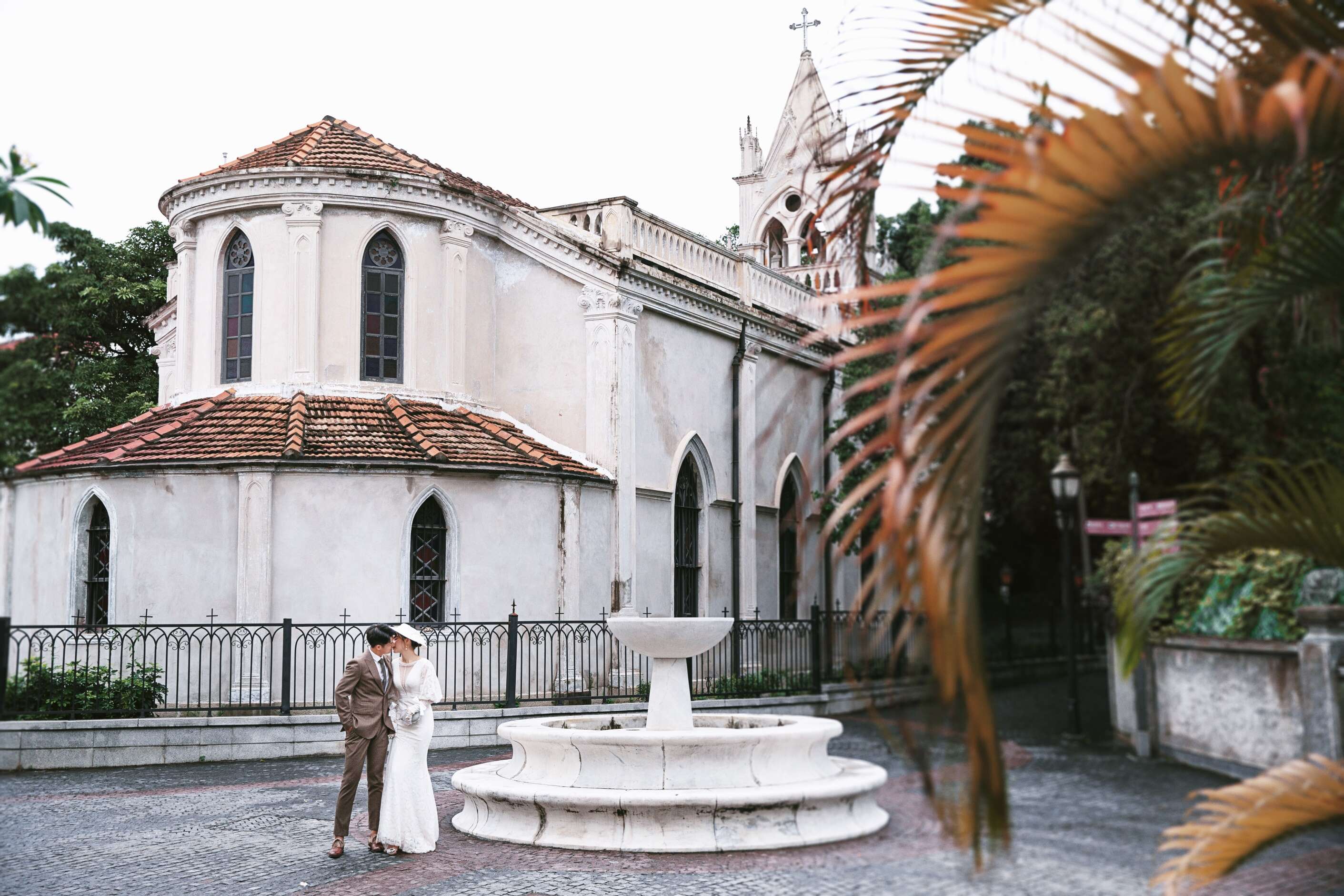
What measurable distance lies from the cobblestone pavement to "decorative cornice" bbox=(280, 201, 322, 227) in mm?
10348

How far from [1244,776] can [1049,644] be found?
17.7 m

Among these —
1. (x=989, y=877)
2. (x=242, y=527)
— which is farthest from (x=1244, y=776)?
(x=242, y=527)

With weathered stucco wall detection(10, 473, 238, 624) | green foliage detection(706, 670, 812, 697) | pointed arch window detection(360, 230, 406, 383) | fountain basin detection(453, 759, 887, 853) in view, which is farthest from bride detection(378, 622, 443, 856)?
pointed arch window detection(360, 230, 406, 383)

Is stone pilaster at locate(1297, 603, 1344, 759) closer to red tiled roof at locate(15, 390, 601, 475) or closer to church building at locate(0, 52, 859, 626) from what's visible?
church building at locate(0, 52, 859, 626)

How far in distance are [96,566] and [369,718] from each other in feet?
39.7

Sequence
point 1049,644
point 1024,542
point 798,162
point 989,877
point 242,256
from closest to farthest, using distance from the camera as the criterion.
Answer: point 989,877
point 242,256
point 1024,542
point 1049,644
point 798,162

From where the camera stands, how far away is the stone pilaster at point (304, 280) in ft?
71.2

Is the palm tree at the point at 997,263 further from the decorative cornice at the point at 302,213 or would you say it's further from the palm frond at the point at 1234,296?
the decorative cornice at the point at 302,213

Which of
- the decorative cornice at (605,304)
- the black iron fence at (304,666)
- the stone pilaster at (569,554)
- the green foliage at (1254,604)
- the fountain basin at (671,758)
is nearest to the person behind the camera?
the fountain basin at (671,758)

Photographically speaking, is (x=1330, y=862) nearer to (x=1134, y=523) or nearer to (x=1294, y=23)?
(x=1134, y=523)

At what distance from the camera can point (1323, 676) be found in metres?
12.1

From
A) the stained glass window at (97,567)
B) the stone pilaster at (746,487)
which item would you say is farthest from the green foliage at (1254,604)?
the stained glass window at (97,567)

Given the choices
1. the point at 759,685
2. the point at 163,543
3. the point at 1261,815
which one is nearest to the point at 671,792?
the point at 1261,815

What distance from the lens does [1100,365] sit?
18.5m
